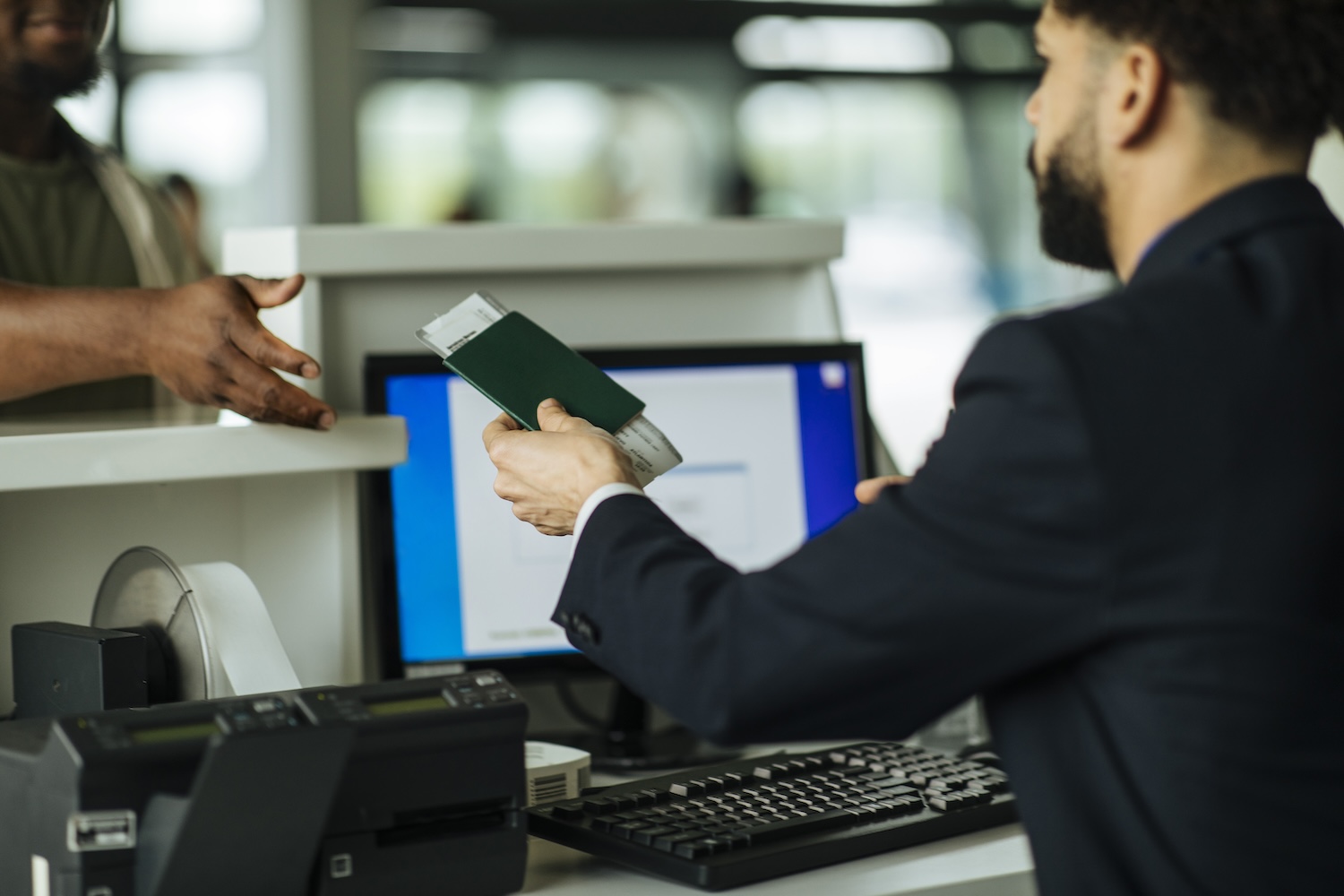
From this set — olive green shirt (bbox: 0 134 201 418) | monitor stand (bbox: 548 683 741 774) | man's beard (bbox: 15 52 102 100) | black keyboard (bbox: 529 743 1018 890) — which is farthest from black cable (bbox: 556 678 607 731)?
man's beard (bbox: 15 52 102 100)

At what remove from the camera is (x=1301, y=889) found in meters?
0.85

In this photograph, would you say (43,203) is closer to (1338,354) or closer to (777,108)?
(1338,354)

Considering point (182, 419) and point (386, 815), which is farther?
point (182, 419)

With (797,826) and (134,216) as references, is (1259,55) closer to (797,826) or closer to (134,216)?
(797,826)

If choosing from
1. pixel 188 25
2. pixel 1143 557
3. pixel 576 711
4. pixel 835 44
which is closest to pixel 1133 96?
pixel 1143 557

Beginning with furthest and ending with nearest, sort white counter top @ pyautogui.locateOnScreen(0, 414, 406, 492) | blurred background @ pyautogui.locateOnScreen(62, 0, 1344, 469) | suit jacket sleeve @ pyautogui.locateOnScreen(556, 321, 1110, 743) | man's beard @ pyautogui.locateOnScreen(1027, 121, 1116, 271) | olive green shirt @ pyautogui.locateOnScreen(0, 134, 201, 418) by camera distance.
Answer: blurred background @ pyautogui.locateOnScreen(62, 0, 1344, 469)
olive green shirt @ pyautogui.locateOnScreen(0, 134, 201, 418)
white counter top @ pyautogui.locateOnScreen(0, 414, 406, 492)
man's beard @ pyautogui.locateOnScreen(1027, 121, 1116, 271)
suit jacket sleeve @ pyautogui.locateOnScreen(556, 321, 1110, 743)

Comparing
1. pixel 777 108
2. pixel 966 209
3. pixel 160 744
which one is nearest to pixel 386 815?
pixel 160 744

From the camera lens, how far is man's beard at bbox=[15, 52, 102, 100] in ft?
6.24

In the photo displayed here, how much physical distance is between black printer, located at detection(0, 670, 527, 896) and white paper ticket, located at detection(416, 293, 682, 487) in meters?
0.19

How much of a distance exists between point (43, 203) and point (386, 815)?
1.25 m

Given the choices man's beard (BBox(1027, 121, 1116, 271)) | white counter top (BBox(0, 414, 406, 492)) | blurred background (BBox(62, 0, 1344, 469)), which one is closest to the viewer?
man's beard (BBox(1027, 121, 1116, 271))

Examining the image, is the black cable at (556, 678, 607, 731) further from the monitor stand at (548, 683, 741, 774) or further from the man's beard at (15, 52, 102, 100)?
the man's beard at (15, 52, 102, 100)

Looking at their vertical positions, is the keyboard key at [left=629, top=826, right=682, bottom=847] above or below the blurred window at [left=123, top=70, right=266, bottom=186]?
below

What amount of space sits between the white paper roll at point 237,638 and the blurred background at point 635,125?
3583 mm
